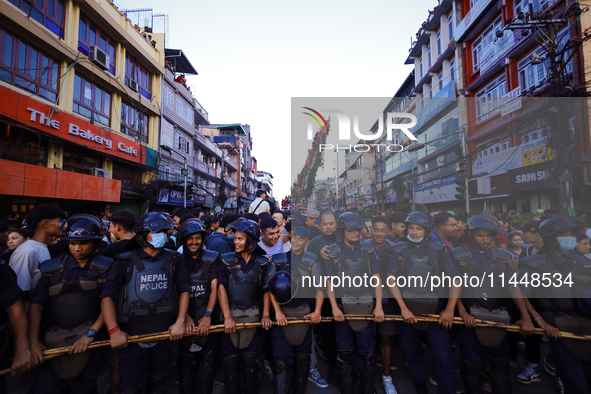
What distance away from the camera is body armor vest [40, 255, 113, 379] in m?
2.51

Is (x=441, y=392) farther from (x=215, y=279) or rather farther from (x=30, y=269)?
(x=30, y=269)

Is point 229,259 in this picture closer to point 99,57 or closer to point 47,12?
point 47,12

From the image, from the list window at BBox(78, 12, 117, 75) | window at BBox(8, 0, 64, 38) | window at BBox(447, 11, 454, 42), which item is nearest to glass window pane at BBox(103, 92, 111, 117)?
window at BBox(78, 12, 117, 75)

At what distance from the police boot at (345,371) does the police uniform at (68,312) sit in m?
2.59

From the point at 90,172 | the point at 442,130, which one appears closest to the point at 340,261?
the point at 442,130

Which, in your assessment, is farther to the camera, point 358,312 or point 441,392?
point 358,312

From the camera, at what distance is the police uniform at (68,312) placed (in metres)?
2.50

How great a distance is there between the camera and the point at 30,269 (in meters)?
2.83

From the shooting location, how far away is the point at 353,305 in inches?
124

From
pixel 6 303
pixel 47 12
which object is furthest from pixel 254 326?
pixel 47 12

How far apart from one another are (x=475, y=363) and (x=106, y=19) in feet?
64.9

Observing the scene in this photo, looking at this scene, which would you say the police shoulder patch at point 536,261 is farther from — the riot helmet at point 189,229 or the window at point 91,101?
the window at point 91,101

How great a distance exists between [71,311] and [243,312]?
1654 millimetres

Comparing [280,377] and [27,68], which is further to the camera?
[27,68]
